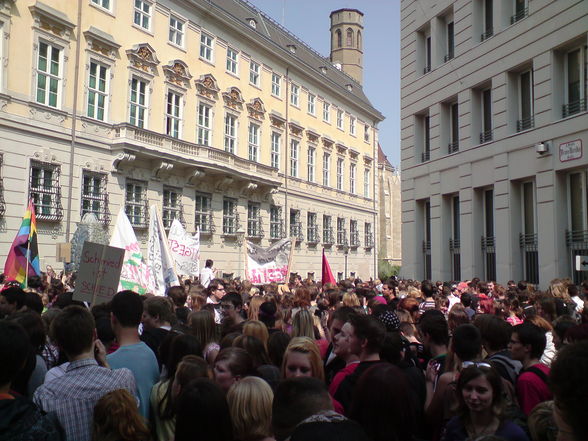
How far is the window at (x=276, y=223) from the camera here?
36562 millimetres

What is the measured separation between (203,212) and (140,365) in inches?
1022

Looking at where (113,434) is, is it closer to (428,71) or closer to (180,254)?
(180,254)

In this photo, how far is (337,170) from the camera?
1781 inches

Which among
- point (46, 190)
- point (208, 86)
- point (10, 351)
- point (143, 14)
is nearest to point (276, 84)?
point (208, 86)

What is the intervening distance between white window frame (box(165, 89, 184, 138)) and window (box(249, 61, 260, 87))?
7.15m

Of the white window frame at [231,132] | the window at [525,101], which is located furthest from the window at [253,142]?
the window at [525,101]

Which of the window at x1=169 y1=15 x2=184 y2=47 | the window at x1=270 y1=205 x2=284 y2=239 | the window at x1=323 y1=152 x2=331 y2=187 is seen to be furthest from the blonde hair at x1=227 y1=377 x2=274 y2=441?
the window at x1=323 y1=152 x2=331 y2=187

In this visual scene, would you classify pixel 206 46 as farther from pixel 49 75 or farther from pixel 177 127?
pixel 49 75

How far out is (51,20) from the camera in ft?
72.0

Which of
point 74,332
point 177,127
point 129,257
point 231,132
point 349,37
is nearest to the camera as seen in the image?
point 74,332

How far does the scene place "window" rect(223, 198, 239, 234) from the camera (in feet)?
106

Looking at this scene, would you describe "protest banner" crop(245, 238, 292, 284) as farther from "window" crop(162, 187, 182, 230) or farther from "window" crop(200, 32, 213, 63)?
"window" crop(200, 32, 213, 63)

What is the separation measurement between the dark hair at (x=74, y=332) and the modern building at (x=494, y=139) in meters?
14.0

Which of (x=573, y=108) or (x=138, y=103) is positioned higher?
(x=138, y=103)
